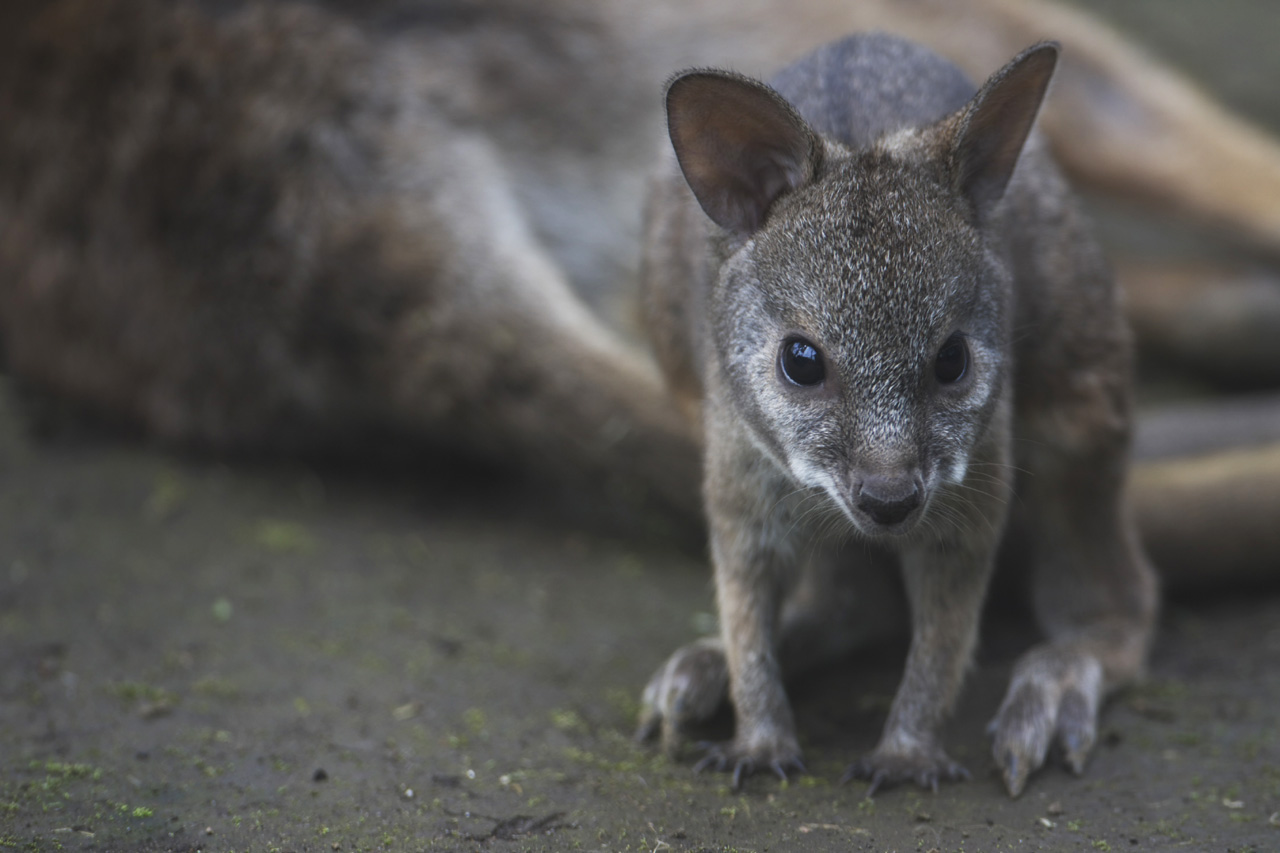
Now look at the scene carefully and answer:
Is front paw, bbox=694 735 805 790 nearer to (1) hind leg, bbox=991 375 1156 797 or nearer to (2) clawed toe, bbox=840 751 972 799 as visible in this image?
(2) clawed toe, bbox=840 751 972 799

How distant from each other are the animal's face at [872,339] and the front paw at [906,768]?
1.96 feet

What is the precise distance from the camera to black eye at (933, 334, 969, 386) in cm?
262

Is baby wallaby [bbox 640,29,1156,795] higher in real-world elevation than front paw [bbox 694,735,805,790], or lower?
higher

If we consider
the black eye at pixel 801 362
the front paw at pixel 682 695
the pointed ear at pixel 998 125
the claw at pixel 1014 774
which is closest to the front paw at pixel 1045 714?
the claw at pixel 1014 774

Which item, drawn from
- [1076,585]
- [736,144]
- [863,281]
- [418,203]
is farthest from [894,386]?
[418,203]

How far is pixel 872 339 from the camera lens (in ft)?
8.39

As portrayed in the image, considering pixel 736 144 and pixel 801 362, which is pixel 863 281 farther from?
pixel 736 144

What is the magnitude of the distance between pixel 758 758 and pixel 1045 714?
68cm

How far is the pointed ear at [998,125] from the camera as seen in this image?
103 inches

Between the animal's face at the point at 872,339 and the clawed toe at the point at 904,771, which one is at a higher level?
the animal's face at the point at 872,339

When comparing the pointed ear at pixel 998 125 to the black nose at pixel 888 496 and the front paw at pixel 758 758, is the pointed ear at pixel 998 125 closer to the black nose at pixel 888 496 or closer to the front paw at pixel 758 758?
the black nose at pixel 888 496

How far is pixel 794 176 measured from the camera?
2.80 meters

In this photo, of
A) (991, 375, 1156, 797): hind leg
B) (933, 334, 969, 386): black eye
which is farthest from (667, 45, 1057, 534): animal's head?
(991, 375, 1156, 797): hind leg

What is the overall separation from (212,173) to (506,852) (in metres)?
2.82
